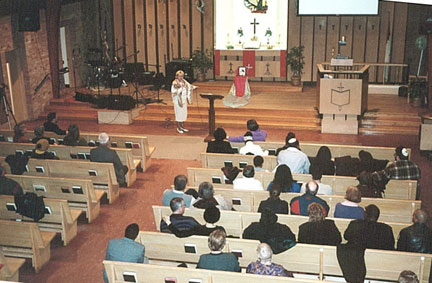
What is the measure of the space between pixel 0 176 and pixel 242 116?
712 cm

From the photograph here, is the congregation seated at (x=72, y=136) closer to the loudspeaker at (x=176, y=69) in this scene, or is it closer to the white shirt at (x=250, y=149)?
the white shirt at (x=250, y=149)

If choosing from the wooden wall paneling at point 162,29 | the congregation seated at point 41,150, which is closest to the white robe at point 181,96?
the congregation seated at point 41,150

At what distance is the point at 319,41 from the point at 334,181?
9892 mm

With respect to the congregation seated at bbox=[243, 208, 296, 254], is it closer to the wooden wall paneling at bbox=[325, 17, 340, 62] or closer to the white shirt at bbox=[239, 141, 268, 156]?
the white shirt at bbox=[239, 141, 268, 156]

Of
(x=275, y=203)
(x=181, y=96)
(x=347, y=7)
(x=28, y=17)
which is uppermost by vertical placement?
(x=347, y=7)

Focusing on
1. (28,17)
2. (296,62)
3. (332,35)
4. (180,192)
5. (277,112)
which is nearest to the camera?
(180,192)

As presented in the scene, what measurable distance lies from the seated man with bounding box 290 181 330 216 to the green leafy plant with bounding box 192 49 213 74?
400 inches

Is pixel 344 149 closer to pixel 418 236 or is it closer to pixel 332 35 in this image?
pixel 418 236

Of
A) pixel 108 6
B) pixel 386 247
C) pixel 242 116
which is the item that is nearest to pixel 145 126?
pixel 242 116

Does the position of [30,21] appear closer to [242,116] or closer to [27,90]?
[27,90]

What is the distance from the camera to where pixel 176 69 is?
49.9 feet

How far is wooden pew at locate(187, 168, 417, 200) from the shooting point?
6.78 metres

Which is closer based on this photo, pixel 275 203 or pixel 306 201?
pixel 275 203

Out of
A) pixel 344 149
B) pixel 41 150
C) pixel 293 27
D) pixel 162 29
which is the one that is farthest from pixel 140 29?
pixel 344 149
